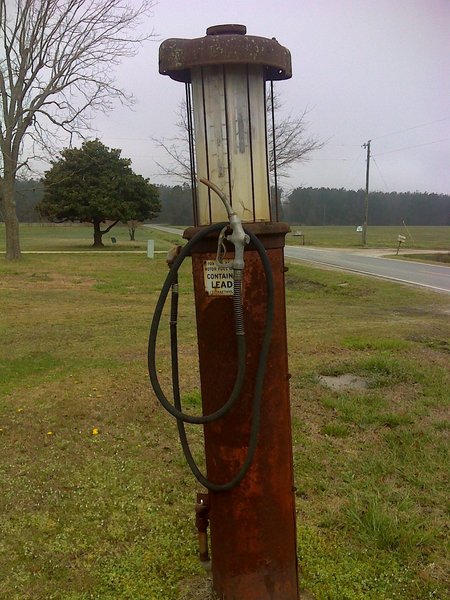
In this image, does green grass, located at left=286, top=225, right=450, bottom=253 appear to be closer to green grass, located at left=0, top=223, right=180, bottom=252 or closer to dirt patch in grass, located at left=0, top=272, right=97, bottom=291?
green grass, located at left=0, top=223, right=180, bottom=252

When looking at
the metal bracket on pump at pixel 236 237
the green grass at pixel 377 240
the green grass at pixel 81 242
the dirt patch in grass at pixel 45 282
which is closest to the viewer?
the metal bracket on pump at pixel 236 237

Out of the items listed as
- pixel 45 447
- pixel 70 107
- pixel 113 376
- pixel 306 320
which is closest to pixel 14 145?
pixel 70 107

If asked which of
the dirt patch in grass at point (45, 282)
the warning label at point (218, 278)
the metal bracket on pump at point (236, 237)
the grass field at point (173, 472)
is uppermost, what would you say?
the metal bracket on pump at point (236, 237)

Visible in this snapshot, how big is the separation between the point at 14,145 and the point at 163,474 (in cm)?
2070

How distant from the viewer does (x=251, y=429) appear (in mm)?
1898

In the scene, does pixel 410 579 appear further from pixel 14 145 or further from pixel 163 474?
pixel 14 145

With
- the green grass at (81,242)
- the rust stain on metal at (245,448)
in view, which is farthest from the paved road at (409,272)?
the rust stain on metal at (245,448)

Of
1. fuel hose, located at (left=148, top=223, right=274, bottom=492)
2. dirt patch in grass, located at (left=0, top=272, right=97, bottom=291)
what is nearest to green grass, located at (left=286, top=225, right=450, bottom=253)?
dirt patch in grass, located at (left=0, top=272, right=97, bottom=291)

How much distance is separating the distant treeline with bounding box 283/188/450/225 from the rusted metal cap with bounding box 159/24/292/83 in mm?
90477

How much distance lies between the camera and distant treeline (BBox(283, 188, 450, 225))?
300ft

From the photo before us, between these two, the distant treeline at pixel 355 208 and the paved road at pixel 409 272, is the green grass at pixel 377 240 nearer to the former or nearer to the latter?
the paved road at pixel 409 272

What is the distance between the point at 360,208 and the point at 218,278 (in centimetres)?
9732

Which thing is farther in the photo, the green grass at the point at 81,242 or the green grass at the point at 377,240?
the green grass at the point at 377,240

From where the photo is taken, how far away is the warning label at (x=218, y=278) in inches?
72.5
